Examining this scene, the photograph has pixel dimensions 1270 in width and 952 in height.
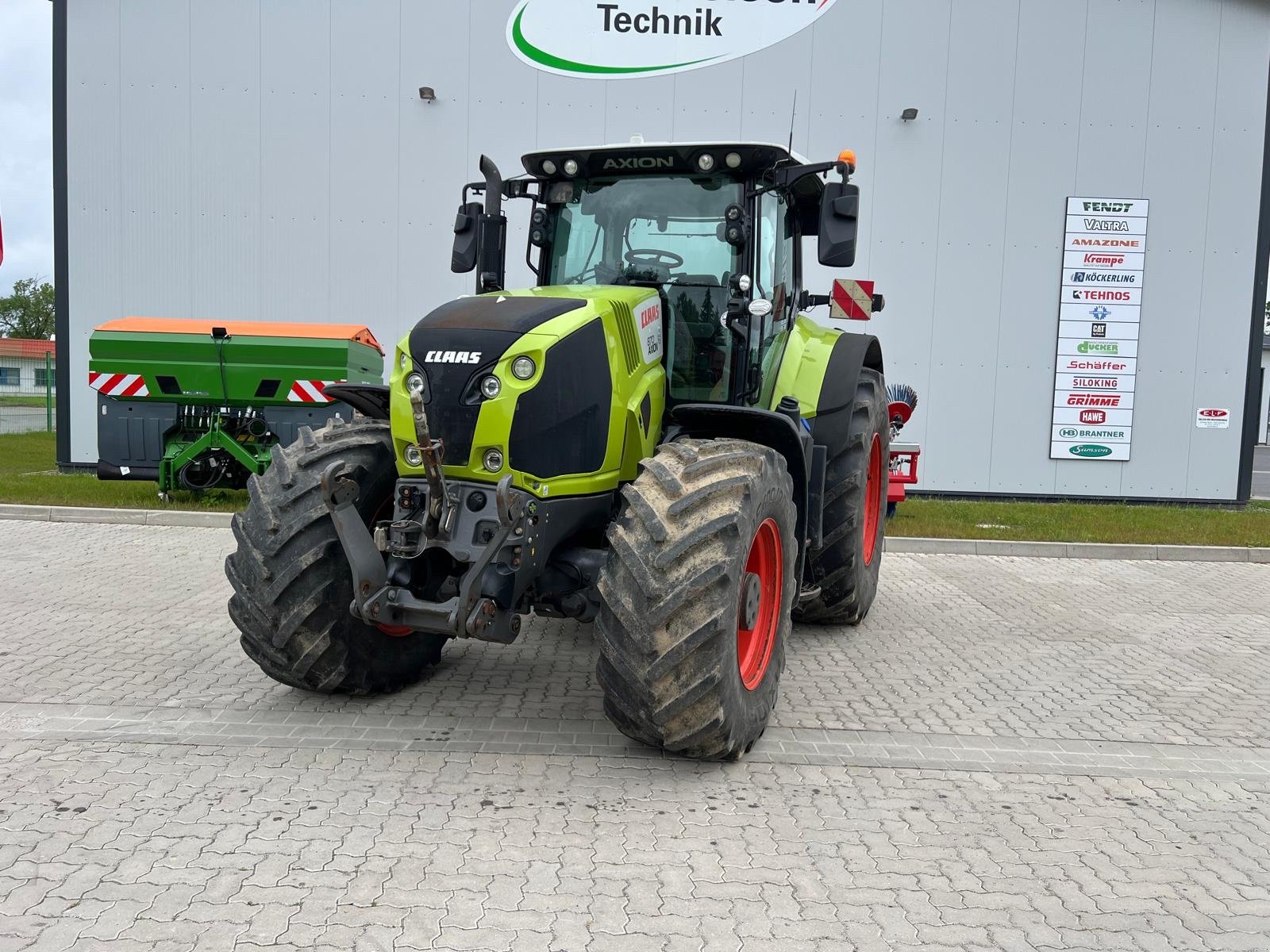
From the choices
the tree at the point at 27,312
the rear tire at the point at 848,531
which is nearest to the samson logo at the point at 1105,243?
the rear tire at the point at 848,531

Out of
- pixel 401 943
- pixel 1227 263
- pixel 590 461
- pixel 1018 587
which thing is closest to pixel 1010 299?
pixel 1227 263

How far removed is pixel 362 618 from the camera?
13.6ft

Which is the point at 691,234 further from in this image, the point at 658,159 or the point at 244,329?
the point at 244,329

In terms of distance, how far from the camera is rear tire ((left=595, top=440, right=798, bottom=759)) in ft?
12.5

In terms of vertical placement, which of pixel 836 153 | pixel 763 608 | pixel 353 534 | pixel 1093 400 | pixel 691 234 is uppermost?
pixel 836 153

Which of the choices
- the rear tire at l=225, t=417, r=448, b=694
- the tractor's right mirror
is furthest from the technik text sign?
the rear tire at l=225, t=417, r=448, b=694

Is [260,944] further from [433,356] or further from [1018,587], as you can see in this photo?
[1018,587]

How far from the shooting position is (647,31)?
40.8 feet

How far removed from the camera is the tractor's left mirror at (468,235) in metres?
5.54

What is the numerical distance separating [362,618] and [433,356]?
1119 millimetres

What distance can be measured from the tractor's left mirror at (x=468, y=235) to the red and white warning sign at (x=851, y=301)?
19.0 ft

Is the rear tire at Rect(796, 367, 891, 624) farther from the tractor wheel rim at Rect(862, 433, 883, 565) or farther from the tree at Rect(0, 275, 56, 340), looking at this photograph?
the tree at Rect(0, 275, 56, 340)

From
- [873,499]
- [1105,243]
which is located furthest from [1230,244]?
[873,499]

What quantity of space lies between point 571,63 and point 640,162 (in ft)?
26.8
